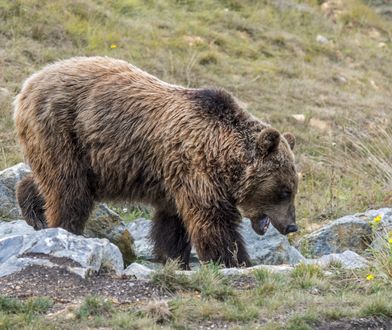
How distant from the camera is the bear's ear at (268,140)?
7695 mm

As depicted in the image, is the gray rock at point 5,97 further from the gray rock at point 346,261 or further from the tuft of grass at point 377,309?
the tuft of grass at point 377,309

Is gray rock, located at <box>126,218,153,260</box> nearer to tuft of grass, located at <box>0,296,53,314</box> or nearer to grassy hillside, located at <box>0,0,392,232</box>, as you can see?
grassy hillside, located at <box>0,0,392,232</box>

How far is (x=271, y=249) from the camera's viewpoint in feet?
27.9

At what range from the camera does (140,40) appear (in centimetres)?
1481

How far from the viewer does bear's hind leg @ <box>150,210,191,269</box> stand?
27.3 ft

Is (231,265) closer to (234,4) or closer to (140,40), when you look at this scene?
(140,40)

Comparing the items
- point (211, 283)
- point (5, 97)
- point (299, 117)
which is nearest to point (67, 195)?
point (211, 283)

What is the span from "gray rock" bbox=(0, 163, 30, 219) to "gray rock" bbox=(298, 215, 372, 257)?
302 centimetres

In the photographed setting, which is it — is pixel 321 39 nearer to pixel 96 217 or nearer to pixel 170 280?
pixel 96 217

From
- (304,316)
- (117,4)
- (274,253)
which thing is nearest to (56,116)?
(274,253)

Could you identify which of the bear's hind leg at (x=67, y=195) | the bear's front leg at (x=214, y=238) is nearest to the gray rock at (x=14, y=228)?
the bear's hind leg at (x=67, y=195)

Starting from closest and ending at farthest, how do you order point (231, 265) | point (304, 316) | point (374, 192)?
point (304, 316) < point (231, 265) < point (374, 192)

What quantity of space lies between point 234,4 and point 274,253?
32.5 ft

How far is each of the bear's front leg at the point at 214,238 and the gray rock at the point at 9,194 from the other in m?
2.32
